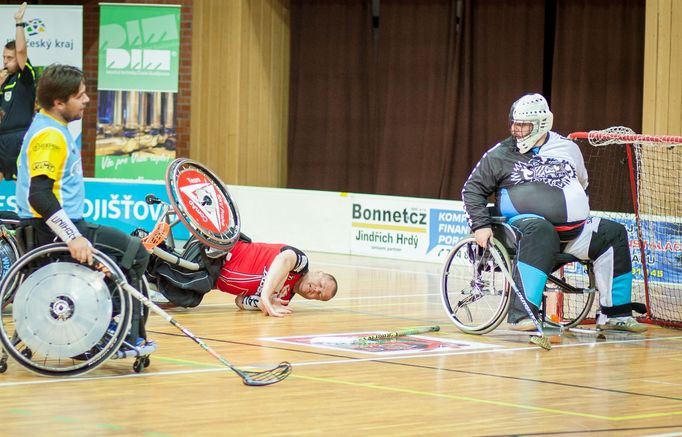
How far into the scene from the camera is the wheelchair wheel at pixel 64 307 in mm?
5289

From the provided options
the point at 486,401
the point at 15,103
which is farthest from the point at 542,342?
the point at 15,103

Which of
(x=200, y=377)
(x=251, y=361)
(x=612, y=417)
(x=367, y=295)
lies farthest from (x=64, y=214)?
(x=367, y=295)

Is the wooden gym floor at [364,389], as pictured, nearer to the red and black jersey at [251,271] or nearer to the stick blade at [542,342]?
the stick blade at [542,342]

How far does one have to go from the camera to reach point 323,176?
17.1 m

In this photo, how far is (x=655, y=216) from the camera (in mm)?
9336

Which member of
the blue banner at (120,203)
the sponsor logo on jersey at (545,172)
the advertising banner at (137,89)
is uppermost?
the advertising banner at (137,89)

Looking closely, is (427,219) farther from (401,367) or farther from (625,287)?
(401,367)

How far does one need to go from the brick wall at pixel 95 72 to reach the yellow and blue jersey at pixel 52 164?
410 inches

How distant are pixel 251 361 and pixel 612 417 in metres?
1.97

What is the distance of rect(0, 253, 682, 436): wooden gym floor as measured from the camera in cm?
457

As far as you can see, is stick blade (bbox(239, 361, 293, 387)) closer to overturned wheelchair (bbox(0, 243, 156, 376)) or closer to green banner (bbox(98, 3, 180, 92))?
overturned wheelchair (bbox(0, 243, 156, 376))

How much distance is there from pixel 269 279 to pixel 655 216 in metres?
3.22

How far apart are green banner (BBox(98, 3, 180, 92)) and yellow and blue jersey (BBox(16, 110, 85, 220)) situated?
9.26m

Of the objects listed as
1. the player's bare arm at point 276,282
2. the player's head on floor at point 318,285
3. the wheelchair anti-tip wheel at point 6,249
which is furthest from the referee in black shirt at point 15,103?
the player's head on floor at point 318,285
